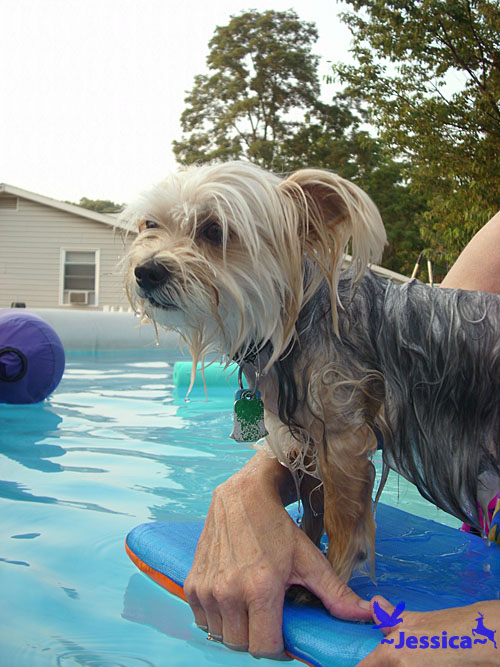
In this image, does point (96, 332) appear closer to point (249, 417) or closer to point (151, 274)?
point (249, 417)

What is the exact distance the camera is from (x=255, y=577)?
214 centimetres

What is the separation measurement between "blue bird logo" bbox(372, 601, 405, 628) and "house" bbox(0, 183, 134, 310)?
80.9 feet

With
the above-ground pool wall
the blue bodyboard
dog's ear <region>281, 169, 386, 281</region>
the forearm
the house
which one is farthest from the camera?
the house

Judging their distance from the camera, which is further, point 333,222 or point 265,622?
point 333,222

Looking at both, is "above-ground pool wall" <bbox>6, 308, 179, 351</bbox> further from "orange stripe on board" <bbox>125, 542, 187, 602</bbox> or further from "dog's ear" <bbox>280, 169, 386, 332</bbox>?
"dog's ear" <bbox>280, 169, 386, 332</bbox>

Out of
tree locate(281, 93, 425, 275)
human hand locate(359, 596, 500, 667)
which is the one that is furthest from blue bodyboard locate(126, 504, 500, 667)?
tree locate(281, 93, 425, 275)

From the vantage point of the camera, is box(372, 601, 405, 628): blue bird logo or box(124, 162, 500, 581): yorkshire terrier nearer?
box(372, 601, 405, 628): blue bird logo

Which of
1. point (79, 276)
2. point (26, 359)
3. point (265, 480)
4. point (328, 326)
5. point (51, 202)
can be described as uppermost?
point (51, 202)

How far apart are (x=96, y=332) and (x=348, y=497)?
1314 centimetres

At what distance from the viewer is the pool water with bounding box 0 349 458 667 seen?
2330 millimetres

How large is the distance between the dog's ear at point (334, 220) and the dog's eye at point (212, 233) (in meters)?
0.26

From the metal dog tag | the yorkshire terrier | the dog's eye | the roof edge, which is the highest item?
the roof edge

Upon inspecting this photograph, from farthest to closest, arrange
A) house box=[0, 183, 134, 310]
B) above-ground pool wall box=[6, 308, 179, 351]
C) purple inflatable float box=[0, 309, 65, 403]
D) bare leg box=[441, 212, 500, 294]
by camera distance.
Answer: house box=[0, 183, 134, 310] < above-ground pool wall box=[6, 308, 179, 351] < purple inflatable float box=[0, 309, 65, 403] < bare leg box=[441, 212, 500, 294]

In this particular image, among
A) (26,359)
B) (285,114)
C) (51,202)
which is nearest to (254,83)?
(285,114)
